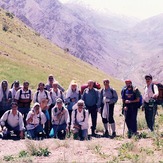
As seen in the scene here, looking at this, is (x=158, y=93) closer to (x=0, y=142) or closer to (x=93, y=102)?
(x=93, y=102)

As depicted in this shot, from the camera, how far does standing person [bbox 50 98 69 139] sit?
39.7ft

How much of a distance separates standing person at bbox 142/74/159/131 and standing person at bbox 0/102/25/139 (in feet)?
13.3

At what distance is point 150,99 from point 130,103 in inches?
25.8

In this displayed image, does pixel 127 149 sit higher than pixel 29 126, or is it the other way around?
pixel 29 126

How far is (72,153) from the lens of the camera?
9.62 m

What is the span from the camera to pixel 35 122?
12.0m

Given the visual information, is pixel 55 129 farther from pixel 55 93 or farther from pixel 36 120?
pixel 55 93

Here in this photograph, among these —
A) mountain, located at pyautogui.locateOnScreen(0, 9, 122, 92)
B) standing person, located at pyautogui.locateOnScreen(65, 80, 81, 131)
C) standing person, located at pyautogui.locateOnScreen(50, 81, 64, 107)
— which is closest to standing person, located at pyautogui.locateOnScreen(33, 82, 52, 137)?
standing person, located at pyautogui.locateOnScreen(50, 81, 64, 107)

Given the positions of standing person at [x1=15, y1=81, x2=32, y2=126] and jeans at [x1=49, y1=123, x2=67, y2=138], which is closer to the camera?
jeans at [x1=49, y1=123, x2=67, y2=138]

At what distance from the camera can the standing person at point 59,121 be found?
39.7 feet

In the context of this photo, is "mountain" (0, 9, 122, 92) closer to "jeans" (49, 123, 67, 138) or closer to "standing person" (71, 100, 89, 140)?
"jeans" (49, 123, 67, 138)

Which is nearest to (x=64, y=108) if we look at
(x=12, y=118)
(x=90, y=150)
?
(x=12, y=118)

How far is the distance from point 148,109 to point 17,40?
4178 centimetres

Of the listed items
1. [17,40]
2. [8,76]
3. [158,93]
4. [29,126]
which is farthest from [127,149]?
[17,40]
